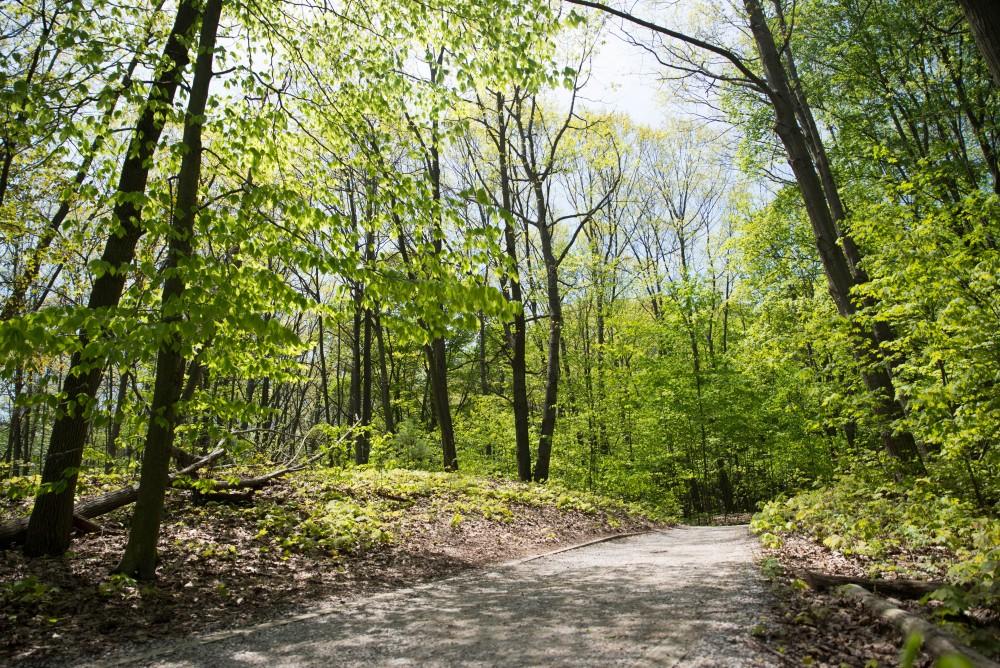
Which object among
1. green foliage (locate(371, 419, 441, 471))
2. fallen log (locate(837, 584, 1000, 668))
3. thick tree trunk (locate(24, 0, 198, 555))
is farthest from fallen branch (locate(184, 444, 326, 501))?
green foliage (locate(371, 419, 441, 471))

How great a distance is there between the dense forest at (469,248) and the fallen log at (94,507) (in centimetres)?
6

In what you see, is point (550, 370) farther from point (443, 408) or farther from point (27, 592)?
point (27, 592)

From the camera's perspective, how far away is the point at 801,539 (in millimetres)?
7848

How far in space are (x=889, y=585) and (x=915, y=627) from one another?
3.77ft

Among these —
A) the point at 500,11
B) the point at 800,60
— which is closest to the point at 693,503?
the point at 800,60

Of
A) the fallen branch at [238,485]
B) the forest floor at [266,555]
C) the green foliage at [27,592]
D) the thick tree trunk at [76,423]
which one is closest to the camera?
the forest floor at [266,555]

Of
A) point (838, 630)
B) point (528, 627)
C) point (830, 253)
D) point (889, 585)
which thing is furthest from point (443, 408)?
point (838, 630)

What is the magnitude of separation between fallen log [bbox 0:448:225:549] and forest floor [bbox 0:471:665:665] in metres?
0.16

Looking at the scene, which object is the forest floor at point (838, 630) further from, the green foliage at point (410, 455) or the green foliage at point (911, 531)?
the green foliage at point (410, 455)

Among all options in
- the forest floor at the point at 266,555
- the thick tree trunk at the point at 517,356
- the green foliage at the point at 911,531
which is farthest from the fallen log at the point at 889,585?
the thick tree trunk at the point at 517,356

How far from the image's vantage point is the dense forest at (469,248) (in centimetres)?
492

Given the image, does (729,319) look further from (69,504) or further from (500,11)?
(69,504)

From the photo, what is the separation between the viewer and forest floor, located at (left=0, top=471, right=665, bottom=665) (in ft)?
15.2

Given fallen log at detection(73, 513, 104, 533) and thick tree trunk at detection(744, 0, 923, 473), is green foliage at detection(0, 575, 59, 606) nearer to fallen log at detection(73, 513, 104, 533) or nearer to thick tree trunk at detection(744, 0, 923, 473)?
fallen log at detection(73, 513, 104, 533)
